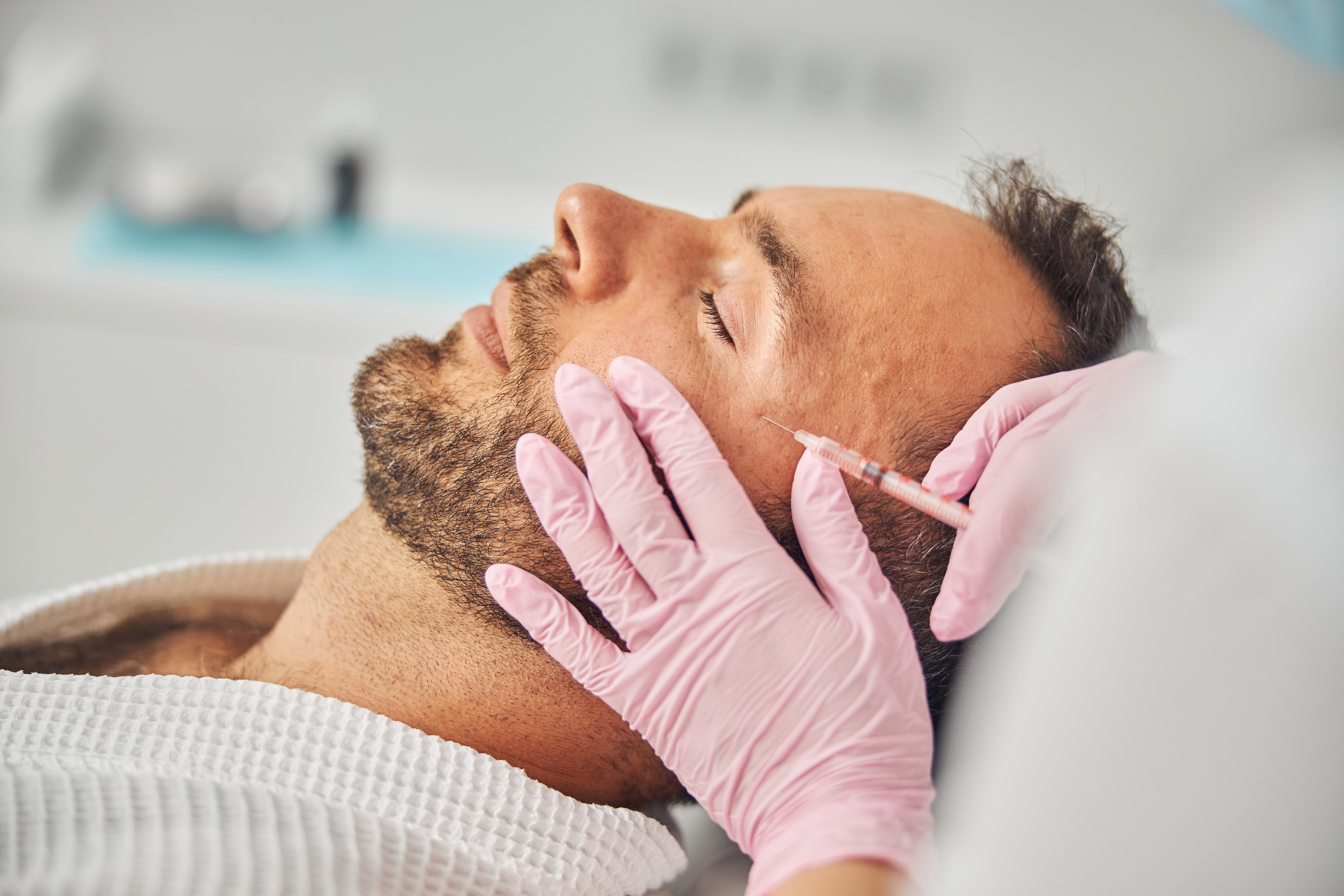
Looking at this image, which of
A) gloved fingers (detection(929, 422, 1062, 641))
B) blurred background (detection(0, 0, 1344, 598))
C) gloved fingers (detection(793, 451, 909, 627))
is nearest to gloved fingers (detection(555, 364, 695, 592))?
gloved fingers (detection(793, 451, 909, 627))

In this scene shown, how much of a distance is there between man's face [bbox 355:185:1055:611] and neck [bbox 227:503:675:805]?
0.06 m

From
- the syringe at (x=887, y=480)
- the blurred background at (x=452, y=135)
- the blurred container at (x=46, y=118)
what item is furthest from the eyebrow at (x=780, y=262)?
the blurred container at (x=46, y=118)

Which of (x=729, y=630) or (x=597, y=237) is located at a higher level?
(x=597, y=237)

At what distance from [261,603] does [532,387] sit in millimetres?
789

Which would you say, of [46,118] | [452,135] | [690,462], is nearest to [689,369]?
[690,462]

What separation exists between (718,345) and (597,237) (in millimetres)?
222

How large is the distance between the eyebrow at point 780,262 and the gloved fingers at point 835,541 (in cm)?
17

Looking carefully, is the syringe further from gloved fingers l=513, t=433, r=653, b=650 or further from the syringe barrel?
gloved fingers l=513, t=433, r=653, b=650

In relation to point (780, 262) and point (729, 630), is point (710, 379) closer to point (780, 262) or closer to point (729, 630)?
point (780, 262)

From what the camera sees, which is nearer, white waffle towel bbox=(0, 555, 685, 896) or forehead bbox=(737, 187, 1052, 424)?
white waffle towel bbox=(0, 555, 685, 896)

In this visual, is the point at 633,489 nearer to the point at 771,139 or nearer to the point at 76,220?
the point at 771,139

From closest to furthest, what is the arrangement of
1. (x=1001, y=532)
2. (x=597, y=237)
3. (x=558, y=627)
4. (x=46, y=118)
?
(x=1001, y=532) → (x=558, y=627) → (x=597, y=237) → (x=46, y=118)

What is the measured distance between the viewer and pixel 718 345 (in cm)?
95

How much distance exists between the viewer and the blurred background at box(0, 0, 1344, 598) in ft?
7.09
